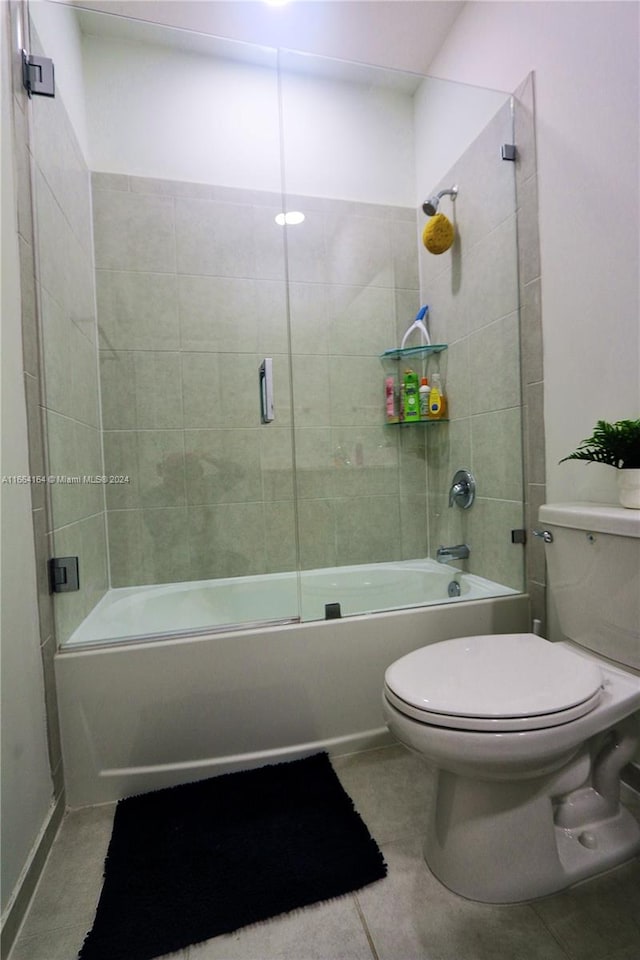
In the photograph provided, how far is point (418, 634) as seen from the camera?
59.3 inches

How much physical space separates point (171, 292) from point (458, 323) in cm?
127

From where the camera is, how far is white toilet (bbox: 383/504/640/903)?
0.86m

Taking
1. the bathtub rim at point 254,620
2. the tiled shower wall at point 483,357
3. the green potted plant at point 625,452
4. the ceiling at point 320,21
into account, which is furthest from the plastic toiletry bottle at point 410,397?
the ceiling at point 320,21

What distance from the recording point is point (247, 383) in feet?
6.69

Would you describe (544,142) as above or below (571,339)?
above

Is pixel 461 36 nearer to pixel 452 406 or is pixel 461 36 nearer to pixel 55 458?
pixel 452 406

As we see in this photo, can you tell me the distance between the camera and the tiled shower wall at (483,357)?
5.44 feet

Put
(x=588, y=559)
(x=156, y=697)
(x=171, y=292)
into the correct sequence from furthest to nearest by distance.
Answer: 1. (x=171, y=292)
2. (x=156, y=697)
3. (x=588, y=559)

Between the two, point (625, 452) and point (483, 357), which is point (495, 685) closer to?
point (625, 452)

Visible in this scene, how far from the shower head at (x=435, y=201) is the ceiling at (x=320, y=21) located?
0.65m

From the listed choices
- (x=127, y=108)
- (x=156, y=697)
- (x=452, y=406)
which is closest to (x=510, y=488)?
(x=452, y=406)

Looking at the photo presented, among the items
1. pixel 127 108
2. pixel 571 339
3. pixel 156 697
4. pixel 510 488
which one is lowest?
pixel 156 697

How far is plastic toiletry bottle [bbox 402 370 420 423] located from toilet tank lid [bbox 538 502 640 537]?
0.87 metres

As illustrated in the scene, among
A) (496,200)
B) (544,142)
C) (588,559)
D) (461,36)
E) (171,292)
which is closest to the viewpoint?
(588,559)
